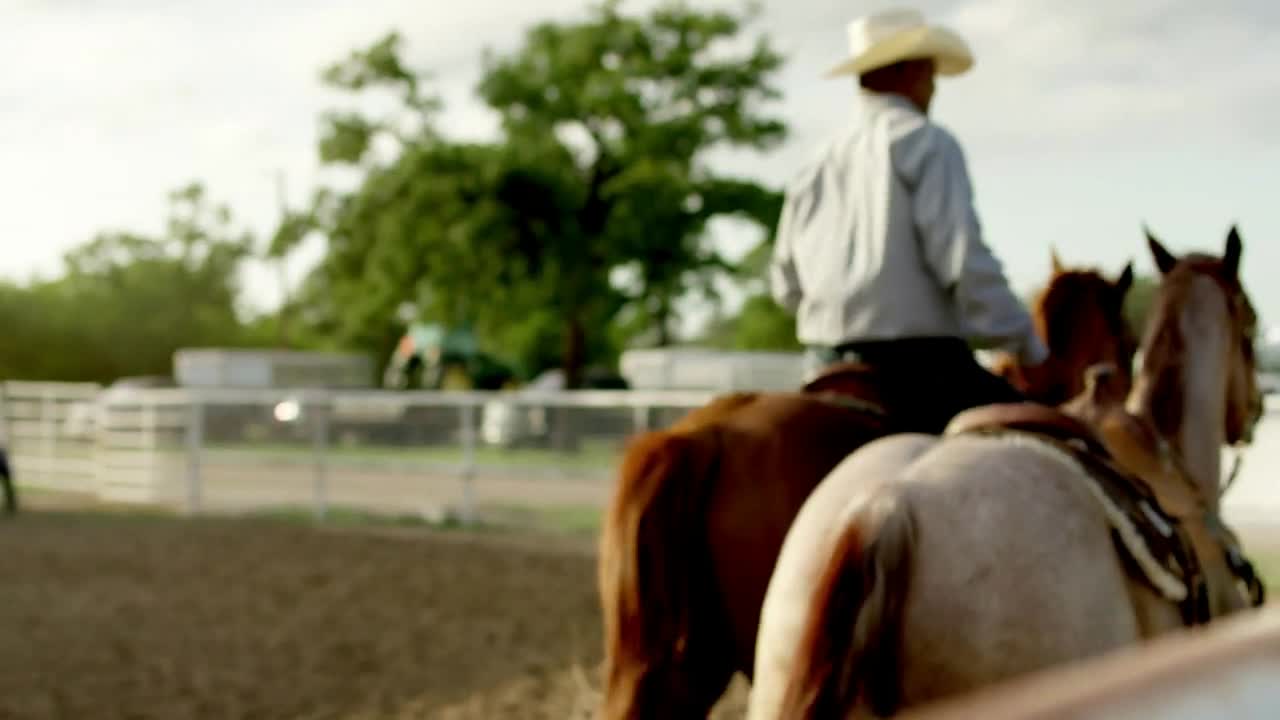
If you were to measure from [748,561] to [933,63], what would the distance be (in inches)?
57.2

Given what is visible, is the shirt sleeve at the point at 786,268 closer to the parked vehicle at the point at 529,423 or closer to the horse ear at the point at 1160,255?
the horse ear at the point at 1160,255

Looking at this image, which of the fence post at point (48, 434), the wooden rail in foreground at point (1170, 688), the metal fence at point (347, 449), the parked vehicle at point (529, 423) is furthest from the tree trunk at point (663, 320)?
the wooden rail in foreground at point (1170, 688)

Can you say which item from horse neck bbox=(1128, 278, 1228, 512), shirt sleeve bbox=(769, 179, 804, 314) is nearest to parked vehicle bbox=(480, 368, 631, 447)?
shirt sleeve bbox=(769, 179, 804, 314)

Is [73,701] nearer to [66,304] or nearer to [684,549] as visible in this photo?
[684,549]

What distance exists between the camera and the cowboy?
3.57 meters

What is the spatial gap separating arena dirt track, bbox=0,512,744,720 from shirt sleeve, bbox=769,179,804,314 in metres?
1.94

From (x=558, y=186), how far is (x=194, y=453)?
16215 millimetres

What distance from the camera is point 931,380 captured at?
3.71m

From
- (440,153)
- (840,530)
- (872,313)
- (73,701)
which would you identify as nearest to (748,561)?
(872,313)

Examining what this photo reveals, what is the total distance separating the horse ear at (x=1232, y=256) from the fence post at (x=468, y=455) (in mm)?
11826

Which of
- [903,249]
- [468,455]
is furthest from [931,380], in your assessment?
[468,455]

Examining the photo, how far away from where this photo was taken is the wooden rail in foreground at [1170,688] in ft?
2.36

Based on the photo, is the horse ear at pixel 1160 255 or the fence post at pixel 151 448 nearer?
the horse ear at pixel 1160 255

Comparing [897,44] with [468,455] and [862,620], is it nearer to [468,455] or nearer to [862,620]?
[862,620]
